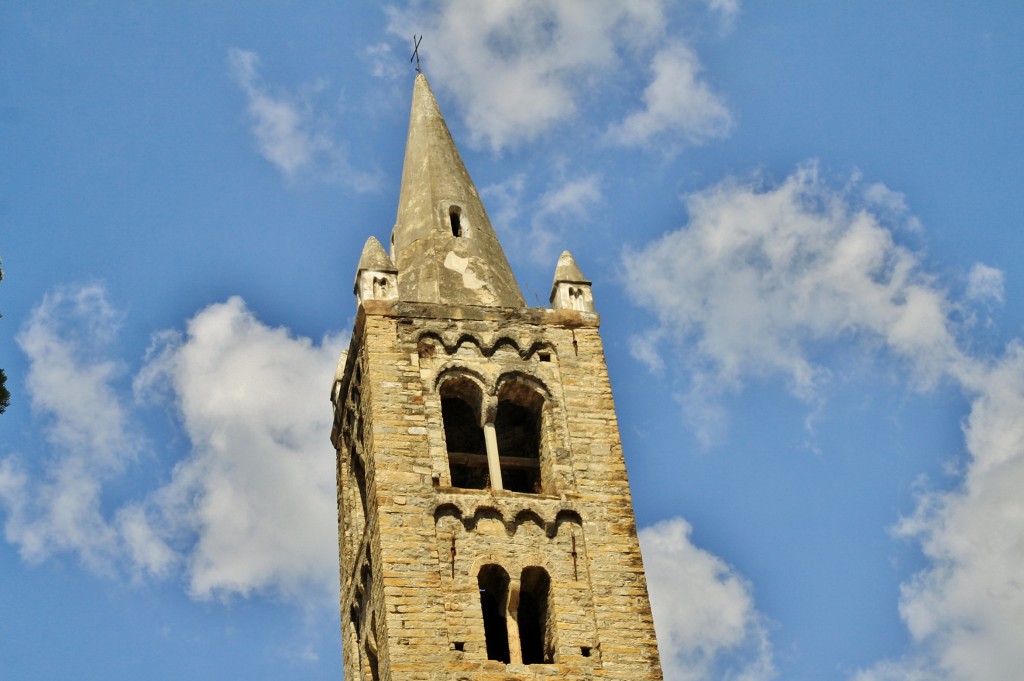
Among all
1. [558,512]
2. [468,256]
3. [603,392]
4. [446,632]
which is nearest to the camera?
[446,632]

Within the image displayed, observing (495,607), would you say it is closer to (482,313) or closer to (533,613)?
(533,613)

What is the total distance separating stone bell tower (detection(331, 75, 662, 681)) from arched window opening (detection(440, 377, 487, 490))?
4 cm

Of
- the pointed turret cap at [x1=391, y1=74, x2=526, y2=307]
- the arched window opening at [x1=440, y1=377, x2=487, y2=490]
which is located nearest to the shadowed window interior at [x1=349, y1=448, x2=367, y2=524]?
the arched window opening at [x1=440, y1=377, x2=487, y2=490]

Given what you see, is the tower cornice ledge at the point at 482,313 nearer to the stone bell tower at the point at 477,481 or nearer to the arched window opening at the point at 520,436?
the stone bell tower at the point at 477,481

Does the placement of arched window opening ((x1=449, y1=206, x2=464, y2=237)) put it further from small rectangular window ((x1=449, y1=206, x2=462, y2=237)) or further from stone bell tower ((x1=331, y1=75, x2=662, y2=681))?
stone bell tower ((x1=331, y1=75, x2=662, y2=681))

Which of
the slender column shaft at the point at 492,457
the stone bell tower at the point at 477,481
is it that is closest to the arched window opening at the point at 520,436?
the stone bell tower at the point at 477,481

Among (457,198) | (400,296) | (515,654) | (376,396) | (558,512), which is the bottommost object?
(515,654)

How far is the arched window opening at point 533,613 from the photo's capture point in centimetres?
3102

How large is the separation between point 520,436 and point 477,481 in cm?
129

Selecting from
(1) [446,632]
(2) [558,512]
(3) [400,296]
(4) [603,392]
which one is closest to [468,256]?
(3) [400,296]

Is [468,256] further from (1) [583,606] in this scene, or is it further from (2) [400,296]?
(1) [583,606]

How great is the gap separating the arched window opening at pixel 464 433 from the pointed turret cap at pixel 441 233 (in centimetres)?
192

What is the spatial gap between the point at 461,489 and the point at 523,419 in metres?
3.53

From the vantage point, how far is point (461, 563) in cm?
3067
